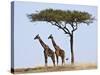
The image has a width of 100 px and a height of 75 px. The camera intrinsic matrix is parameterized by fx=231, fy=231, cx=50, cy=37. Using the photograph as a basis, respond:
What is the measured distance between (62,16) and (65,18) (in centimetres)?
4

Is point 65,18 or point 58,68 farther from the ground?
point 65,18

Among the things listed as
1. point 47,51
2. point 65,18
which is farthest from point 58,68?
point 65,18

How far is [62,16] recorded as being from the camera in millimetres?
2102

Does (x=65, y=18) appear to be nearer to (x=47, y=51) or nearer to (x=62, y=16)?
(x=62, y=16)

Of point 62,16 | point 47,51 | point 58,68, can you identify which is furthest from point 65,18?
point 58,68

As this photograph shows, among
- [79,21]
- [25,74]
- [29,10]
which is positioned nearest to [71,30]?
[79,21]

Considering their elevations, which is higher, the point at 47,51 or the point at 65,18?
the point at 65,18

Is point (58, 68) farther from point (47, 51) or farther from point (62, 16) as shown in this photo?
point (62, 16)

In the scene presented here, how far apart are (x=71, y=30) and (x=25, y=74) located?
0.58m

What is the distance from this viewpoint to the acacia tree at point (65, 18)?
203 cm

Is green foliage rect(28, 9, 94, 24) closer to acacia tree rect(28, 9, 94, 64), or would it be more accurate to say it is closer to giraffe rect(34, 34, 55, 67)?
acacia tree rect(28, 9, 94, 64)

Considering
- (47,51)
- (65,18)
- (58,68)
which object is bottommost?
(58,68)

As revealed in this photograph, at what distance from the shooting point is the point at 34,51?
1.99m

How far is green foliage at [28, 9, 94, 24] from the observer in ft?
6.63
